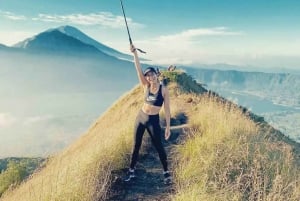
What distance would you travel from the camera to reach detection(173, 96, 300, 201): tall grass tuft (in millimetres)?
9422

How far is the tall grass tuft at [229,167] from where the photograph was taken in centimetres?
942

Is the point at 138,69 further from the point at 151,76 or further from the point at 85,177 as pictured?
the point at 85,177

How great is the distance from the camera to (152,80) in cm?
1113

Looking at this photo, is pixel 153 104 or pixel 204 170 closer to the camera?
pixel 204 170

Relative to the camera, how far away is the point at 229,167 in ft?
36.4

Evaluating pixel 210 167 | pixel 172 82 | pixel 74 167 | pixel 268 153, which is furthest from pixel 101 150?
pixel 172 82

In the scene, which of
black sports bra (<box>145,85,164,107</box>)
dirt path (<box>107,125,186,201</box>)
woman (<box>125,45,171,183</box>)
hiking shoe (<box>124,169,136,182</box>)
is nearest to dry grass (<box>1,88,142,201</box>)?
dirt path (<box>107,125,186,201</box>)

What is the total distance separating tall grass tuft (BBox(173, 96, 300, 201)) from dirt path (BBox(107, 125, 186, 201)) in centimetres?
43

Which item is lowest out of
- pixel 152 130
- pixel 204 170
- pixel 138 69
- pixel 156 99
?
pixel 204 170

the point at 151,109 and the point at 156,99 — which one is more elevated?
the point at 156,99

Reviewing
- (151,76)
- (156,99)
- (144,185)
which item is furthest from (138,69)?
(144,185)

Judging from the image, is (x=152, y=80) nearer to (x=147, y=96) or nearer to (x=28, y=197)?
(x=147, y=96)

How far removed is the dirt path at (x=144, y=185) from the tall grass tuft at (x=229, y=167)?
1.40 ft

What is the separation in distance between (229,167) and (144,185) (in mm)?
2040
